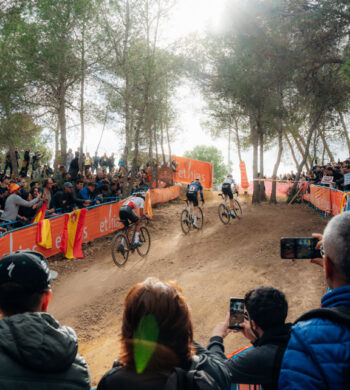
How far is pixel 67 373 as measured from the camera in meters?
1.57

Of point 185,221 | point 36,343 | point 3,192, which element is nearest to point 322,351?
point 36,343

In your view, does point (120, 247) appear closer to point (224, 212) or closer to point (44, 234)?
point (44, 234)

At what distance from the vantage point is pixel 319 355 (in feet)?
3.99

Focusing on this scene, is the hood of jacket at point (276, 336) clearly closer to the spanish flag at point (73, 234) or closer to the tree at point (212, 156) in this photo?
the spanish flag at point (73, 234)

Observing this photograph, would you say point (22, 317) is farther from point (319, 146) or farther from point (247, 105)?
point (319, 146)

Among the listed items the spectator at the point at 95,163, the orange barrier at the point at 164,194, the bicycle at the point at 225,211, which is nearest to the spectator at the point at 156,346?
the bicycle at the point at 225,211

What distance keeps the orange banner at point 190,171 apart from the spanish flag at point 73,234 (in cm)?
1486

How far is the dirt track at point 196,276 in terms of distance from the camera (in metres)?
6.36

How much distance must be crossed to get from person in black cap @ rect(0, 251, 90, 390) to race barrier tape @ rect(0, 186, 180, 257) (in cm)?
717

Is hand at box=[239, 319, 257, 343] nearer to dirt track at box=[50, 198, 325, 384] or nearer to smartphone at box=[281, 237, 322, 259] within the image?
smartphone at box=[281, 237, 322, 259]

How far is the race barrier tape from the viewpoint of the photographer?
27.5ft

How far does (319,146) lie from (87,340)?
128ft

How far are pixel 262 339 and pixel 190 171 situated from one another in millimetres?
25201

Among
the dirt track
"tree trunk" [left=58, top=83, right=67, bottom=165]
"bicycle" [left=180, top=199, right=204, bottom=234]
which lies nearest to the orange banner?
"tree trunk" [left=58, top=83, right=67, bottom=165]
